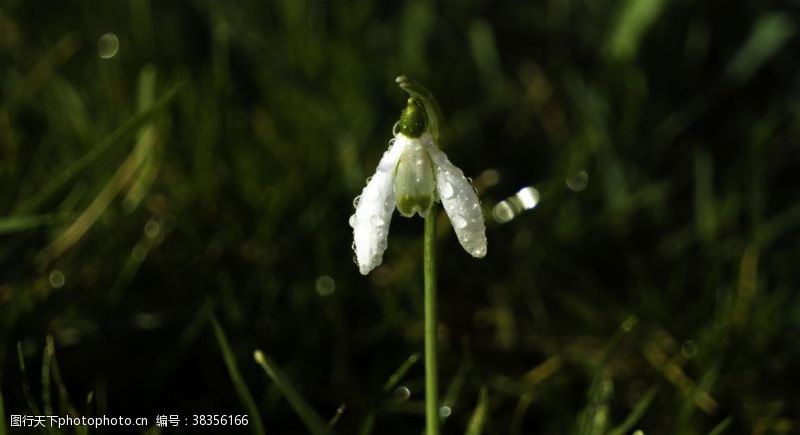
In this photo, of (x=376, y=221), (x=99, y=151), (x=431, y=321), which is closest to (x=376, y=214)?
(x=376, y=221)

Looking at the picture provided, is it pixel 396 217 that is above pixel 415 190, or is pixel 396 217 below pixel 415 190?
above

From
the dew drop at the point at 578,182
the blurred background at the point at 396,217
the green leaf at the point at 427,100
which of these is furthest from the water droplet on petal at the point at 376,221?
the dew drop at the point at 578,182


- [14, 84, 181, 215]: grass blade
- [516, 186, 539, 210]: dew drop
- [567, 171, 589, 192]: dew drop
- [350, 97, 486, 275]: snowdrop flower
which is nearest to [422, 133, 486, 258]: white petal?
[350, 97, 486, 275]: snowdrop flower


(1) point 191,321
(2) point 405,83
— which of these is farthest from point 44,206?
(2) point 405,83

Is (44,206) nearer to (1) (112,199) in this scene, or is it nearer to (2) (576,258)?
(1) (112,199)

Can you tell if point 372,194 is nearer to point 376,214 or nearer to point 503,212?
point 376,214

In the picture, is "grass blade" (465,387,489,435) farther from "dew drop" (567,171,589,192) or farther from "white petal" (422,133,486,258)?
"dew drop" (567,171,589,192)

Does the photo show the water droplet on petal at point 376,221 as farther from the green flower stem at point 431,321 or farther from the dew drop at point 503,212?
the dew drop at point 503,212
